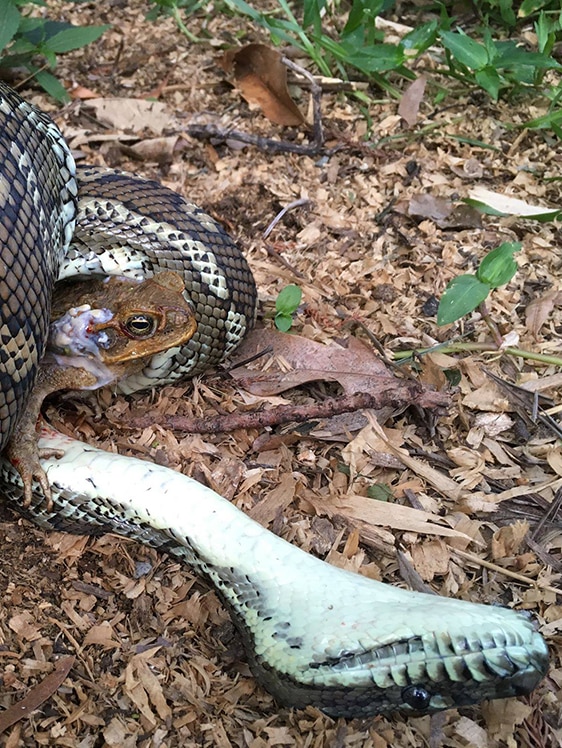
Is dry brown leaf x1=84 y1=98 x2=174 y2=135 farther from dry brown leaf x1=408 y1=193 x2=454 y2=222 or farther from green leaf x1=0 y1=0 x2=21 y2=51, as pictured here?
dry brown leaf x1=408 y1=193 x2=454 y2=222

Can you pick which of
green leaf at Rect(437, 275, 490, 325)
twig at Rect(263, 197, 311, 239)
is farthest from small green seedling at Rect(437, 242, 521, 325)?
twig at Rect(263, 197, 311, 239)

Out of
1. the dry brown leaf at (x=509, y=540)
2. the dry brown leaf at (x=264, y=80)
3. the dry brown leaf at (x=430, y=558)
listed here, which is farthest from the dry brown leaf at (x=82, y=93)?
the dry brown leaf at (x=509, y=540)

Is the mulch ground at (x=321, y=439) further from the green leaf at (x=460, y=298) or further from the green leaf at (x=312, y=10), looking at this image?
the green leaf at (x=312, y=10)

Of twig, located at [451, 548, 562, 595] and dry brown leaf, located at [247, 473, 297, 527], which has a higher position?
dry brown leaf, located at [247, 473, 297, 527]

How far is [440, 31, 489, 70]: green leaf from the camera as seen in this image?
3576 mm

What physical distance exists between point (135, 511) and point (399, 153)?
2503mm

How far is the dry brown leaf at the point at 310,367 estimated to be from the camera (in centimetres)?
300

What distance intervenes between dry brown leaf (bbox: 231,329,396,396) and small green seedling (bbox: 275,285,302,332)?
0.05 m

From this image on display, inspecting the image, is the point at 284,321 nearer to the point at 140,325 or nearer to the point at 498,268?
the point at 140,325

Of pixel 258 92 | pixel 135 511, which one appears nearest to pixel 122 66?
pixel 258 92

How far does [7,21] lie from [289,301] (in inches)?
68.8

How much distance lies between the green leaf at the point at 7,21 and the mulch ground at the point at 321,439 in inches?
30.6

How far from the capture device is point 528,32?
14.4 ft

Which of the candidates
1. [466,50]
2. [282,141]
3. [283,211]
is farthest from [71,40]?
[466,50]
